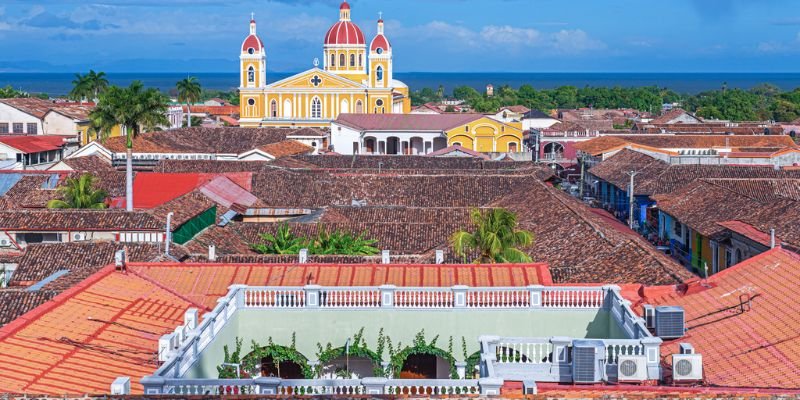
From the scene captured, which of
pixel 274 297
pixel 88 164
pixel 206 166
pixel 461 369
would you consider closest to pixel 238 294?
pixel 274 297

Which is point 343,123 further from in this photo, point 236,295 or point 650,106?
point 650,106

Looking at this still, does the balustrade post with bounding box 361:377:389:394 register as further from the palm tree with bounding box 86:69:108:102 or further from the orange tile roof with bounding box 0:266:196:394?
the palm tree with bounding box 86:69:108:102

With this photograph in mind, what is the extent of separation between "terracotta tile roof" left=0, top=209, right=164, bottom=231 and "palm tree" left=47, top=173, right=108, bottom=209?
5.47m

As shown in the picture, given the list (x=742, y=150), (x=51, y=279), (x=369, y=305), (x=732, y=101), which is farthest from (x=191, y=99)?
(x=369, y=305)

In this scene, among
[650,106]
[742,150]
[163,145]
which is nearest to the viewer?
[742,150]

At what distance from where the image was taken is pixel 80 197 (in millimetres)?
40969

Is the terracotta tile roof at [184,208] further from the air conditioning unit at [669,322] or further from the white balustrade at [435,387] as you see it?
the white balustrade at [435,387]

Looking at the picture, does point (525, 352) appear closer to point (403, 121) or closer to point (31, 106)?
point (31, 106)

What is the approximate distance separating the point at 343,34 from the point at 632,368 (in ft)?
316

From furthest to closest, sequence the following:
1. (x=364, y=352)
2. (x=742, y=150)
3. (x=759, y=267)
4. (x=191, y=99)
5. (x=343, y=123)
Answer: (x=191, y=99) < (x=343, y=123) < (x=742, y=150) < (x=759, y=267) < (x=364, y=352)

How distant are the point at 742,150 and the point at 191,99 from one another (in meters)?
58.2

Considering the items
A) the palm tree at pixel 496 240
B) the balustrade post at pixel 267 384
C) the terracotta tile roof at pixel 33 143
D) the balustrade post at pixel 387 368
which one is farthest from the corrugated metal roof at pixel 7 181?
the balustrade post at pixel 267 384

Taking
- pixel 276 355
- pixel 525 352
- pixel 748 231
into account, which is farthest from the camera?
pixel 748 231

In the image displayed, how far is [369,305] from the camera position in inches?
777
